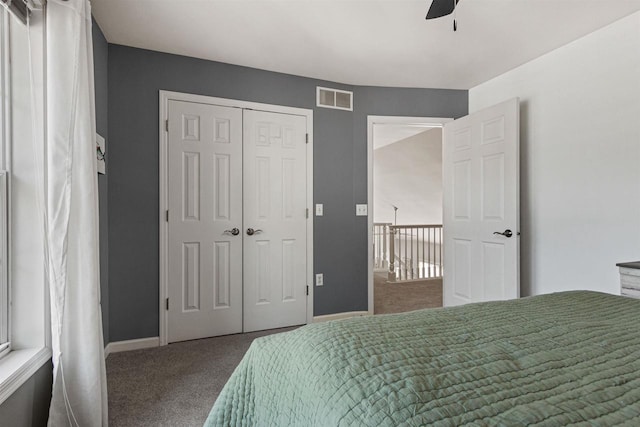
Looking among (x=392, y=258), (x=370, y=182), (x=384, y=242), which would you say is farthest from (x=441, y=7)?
(x=384, y=242)

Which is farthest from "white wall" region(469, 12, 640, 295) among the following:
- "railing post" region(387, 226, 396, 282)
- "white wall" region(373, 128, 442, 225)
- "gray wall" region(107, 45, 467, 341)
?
"white wall" region(373, 128, 442, 225)

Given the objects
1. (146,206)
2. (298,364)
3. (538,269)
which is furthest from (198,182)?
(538,269)

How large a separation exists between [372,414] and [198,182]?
2.51 meters

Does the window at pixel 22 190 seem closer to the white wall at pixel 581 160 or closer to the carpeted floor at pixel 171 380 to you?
the carpeted floor at pixel 171 380

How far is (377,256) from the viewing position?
6242 mm

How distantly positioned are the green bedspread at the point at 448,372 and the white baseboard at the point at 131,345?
1938 mm

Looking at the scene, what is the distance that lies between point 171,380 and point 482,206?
281 cm

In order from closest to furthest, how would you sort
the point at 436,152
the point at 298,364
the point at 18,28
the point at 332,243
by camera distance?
the point at 298,364
the point at 18,28
the point at 332,243
the point at 436,152

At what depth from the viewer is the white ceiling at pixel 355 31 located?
206cm

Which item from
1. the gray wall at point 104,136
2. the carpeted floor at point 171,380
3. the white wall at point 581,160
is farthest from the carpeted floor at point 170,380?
the white wall at point 581,160

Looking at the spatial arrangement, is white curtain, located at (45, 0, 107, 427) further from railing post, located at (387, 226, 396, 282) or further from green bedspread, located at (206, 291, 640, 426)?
railing post, located at (387, 226, 396, 282)

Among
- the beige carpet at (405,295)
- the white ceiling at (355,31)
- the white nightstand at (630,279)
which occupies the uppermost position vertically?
the white ceiling at (355,31)

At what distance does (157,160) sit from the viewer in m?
2.64

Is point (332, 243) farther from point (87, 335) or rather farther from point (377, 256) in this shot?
point (377, 256)
